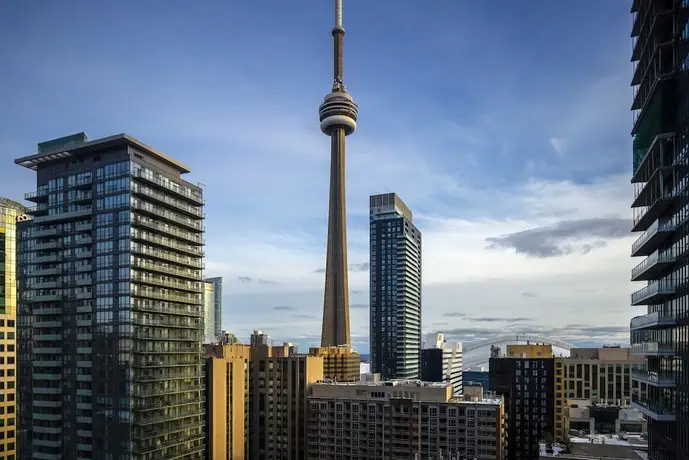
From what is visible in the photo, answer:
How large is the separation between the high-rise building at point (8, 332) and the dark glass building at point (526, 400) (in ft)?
420

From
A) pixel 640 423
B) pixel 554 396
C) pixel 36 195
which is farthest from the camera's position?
pixel 554 396

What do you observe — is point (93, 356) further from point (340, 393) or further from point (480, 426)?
point (480, 426)

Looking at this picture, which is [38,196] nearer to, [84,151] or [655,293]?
[84,151]

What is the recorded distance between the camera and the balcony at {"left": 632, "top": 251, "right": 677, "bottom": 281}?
196 feet

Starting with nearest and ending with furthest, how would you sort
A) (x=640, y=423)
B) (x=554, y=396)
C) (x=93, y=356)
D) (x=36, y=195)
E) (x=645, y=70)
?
(x=645, y=70) < (x=93, y=356) < (x=36, y=195) < (x=640, y=423) < (x=554, y=396)

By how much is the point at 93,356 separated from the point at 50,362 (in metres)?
11.0

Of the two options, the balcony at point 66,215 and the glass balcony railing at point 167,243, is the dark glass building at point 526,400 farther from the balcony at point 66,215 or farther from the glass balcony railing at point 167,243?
the balcony at point 66,215

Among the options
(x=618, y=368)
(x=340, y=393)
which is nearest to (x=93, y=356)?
(x=340, y=393)

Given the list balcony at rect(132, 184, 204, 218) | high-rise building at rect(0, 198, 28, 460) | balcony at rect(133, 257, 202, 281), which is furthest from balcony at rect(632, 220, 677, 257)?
high-rise building at rect(0, 198, 28, 460)

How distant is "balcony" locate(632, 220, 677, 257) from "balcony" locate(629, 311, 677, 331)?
26.8 ft

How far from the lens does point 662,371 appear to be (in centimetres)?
6266

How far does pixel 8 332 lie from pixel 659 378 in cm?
13760

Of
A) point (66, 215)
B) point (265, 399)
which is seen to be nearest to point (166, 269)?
point (66, 215)

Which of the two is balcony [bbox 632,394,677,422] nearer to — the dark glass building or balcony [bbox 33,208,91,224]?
the dark glass building
